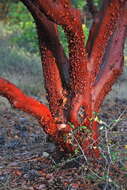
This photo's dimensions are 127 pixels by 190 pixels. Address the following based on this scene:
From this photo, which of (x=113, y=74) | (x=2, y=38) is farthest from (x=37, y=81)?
(x=113, y=74)

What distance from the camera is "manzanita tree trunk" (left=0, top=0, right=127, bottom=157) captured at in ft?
12.9

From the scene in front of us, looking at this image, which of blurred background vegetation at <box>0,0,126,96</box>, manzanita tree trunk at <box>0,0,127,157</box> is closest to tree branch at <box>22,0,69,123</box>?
manzanita tree trunk at <box>0,0,127,157</box>

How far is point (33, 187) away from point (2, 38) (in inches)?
377

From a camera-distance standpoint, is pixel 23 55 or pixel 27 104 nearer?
pixel 27 104

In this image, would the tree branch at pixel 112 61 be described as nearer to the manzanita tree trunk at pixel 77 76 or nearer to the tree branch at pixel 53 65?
the manzanita tree trunk at pixel 77 76

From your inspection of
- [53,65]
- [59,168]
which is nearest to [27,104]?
[53,65]

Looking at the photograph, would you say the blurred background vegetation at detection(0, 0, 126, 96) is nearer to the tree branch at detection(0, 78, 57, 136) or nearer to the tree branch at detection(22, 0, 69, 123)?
the tree branch at detection(22, 0, 69, 123)

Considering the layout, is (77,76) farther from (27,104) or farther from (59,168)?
(59,168)

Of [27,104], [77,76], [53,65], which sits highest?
[53,65]

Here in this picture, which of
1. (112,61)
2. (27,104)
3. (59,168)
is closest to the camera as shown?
(27,104)

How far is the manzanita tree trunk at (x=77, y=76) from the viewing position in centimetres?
393

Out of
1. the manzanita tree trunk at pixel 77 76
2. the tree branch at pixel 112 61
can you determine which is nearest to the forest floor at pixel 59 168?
the manzanita tree trunk at pixel 77 76

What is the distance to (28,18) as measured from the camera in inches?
599

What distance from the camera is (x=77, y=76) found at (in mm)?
4062
